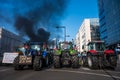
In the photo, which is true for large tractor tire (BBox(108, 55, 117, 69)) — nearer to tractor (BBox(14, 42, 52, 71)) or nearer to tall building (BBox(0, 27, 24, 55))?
tractor (BBox(14, 42, 52, 71))

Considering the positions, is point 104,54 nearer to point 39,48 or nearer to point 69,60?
point 69,60

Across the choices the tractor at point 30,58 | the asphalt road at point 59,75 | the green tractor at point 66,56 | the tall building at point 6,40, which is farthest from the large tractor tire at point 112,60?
the tall building at point 6,40

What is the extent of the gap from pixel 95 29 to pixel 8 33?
187 feet

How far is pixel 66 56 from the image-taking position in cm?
1719

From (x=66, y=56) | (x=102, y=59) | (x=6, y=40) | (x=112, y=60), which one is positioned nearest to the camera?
(x=112, y=60)

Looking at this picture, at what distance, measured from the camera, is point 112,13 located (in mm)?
60281

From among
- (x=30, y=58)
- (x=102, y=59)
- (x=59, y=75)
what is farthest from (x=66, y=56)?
(x=59, y=75)

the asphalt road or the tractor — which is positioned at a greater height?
the tractor

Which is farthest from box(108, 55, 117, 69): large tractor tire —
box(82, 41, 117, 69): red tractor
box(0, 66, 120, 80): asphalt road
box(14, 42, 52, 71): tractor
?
box(14, 42, 52, 71): tractor

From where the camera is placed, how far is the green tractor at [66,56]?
620 inches

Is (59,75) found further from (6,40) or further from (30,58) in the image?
(6,40)

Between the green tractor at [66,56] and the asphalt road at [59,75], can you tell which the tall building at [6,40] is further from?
the asphalt road at [59,75]

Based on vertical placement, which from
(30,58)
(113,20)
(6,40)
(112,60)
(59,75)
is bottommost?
(59,75)

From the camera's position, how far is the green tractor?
51.6 feet
